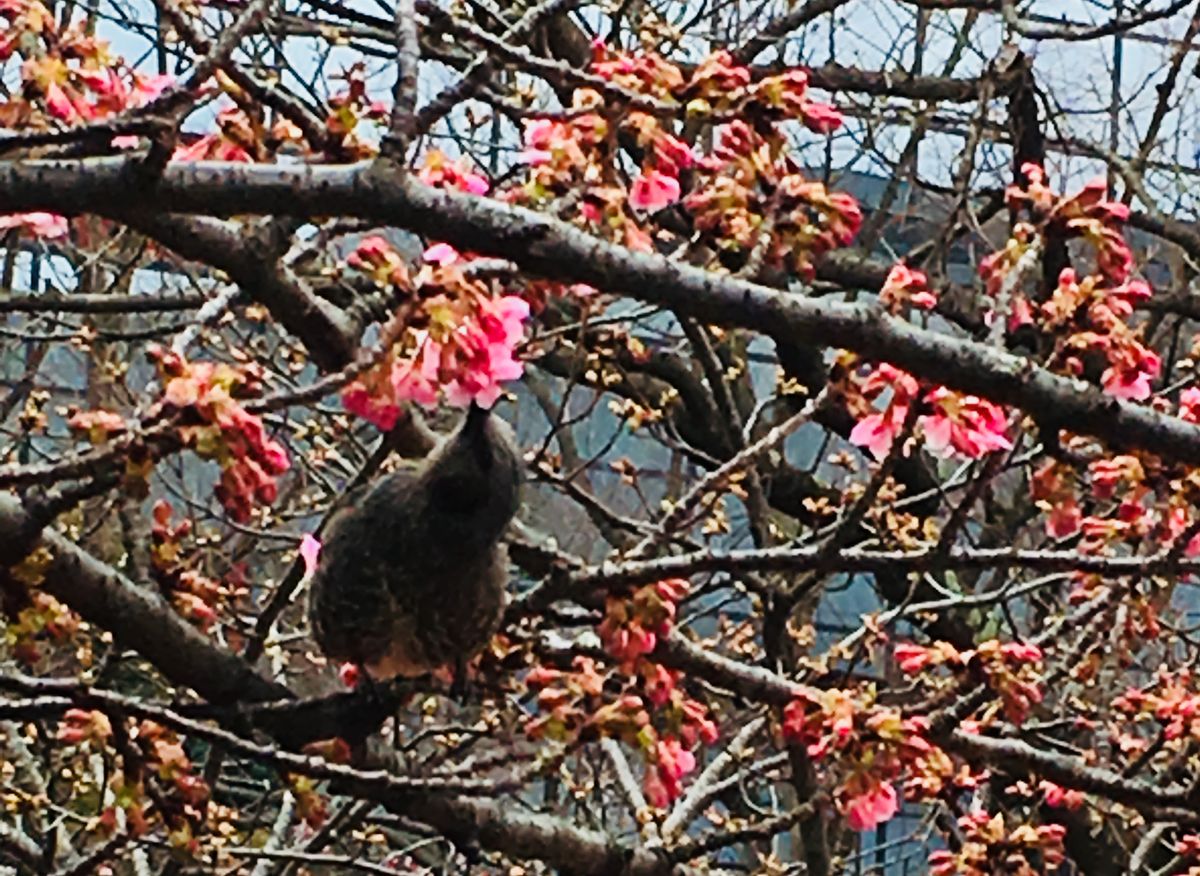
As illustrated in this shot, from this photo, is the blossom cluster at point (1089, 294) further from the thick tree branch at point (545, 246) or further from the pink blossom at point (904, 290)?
the thick tree branch at point (545, 246)

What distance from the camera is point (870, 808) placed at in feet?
7.88

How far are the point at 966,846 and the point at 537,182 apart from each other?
1.35 meters

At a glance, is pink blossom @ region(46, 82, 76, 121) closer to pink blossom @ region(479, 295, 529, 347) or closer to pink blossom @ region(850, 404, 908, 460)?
pink blossom @ region(479, 295, 529, 347)

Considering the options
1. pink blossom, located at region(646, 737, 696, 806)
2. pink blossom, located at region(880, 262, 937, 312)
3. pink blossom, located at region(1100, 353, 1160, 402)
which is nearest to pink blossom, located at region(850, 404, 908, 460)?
pink blossom, located at region(880, 262, 937, 312)

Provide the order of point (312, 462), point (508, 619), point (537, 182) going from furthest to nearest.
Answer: point (312, 462), point (508, 619), point (537, 182)

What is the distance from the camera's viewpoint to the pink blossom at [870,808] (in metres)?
2.35

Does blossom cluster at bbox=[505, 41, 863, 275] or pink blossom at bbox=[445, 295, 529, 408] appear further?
blossom cluster at bbox=[505, 41, 863, 275]

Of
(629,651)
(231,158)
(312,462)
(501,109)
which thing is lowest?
(629,651)

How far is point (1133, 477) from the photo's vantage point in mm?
2402

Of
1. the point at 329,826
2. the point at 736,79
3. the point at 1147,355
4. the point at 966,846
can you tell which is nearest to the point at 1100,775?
the point at 966,846

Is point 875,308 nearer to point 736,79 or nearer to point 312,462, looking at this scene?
point 736,79

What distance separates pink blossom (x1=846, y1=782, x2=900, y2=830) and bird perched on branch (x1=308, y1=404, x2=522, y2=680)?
20.4 inches

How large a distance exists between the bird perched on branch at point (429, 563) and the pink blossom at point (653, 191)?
0.32 metres

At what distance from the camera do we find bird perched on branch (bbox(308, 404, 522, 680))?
7.23ft
